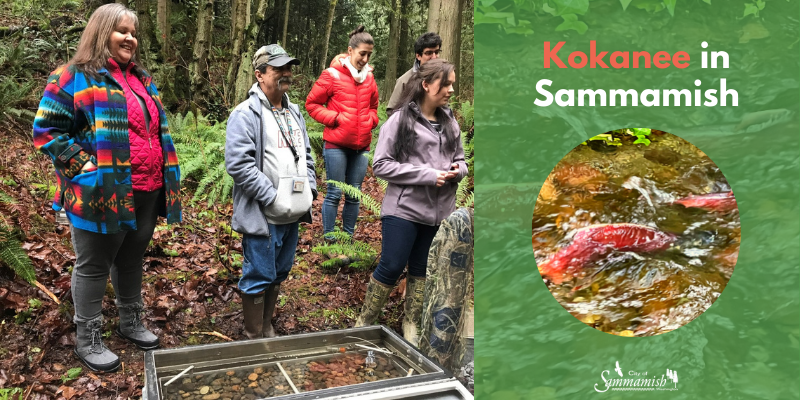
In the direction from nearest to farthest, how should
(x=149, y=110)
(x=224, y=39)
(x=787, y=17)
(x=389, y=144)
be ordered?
1. (x=787, y=17)
2. (x=149, y=110)
3. (x=389, y=144)
4. (x=224, y=39)

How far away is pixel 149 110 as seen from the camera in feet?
11.3

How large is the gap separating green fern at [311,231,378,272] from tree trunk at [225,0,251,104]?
16.2ft

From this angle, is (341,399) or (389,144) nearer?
(341,399)

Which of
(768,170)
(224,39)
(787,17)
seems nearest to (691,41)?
(787,17)

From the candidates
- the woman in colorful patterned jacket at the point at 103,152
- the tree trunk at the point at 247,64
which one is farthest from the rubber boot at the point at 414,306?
the tree trunk at the point at 247,64

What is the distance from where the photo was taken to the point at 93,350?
11.6 ft

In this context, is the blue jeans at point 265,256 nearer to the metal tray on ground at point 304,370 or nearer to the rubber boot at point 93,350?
the metal tray on ground at point 304,370

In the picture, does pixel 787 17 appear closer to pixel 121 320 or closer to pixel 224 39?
pixel 121 320

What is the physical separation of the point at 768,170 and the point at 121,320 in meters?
3.87

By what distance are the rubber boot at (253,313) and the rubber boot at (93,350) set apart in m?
0.82

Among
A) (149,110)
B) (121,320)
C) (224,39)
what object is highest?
(224,39)

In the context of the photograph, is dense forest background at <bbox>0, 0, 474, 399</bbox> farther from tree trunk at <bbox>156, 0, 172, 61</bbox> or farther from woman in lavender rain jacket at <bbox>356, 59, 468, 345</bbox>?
woman in lavender rain jacket at <bbox>356, 59, 468, 345</bbox>

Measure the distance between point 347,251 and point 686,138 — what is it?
3.94m

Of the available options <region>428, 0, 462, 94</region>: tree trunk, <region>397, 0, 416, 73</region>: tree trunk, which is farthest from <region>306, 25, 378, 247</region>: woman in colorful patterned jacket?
<region>397, 0, 416, 73</region>: tree trunk
